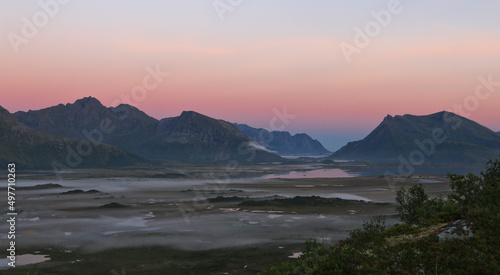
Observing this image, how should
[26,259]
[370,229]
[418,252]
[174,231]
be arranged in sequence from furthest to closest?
[174,231] → [26,259] → [370,229] → [418,252]

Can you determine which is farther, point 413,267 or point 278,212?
point 278,212

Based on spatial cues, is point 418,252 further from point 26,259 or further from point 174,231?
point 174,231

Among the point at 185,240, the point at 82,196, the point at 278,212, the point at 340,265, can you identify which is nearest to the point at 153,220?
the point at 185,240

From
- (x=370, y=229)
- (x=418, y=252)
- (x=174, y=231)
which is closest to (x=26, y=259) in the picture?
(x=174, y=231)

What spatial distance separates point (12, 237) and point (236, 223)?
32.4m

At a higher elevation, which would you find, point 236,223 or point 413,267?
point 413,267

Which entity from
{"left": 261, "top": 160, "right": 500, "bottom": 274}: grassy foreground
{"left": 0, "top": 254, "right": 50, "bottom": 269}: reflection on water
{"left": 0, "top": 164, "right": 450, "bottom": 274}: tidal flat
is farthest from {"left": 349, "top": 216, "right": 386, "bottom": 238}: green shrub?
{"left": 0, "top": 254, "right": 50, "bottom": 269}: reflection on water

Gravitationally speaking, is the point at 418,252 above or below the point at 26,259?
above

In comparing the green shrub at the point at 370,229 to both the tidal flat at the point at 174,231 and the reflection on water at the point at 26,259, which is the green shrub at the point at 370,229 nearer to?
the tidal flat at the point at 174,231

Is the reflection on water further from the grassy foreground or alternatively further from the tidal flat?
the grassy foreground

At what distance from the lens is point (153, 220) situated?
236ft

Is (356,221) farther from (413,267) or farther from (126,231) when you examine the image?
(413,267)

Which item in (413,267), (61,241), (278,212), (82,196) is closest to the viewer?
(413,267)

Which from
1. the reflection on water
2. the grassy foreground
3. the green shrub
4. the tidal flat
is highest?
A: the grassy foreground
